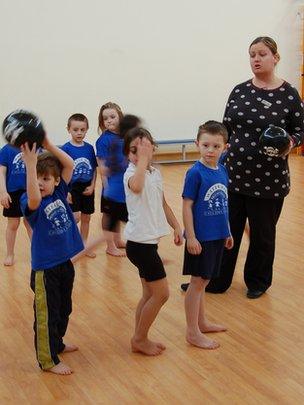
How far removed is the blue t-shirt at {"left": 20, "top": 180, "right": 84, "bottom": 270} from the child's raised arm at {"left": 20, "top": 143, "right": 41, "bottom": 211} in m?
0.13

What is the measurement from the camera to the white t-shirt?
2.55 m

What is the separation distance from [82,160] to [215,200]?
1.68 meters

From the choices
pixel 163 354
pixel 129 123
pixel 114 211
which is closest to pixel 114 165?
pixel 114 211

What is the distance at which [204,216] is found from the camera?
281 centimetres

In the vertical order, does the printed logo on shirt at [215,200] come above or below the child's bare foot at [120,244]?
above

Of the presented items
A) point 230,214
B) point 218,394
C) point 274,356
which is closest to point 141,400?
point 218,394

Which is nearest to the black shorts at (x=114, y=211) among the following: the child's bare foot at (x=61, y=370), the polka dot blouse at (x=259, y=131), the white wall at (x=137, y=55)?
the polka dot blouse at (x=259, y=131)

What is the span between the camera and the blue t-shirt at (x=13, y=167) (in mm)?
3879

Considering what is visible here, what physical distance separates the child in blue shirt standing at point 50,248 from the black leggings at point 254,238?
127 centimetres

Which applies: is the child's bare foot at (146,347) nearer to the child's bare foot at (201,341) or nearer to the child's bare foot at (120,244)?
the child's bare foot at (201,341)

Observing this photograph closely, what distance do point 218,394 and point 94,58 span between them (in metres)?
6.75

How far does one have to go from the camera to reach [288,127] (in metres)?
3.36

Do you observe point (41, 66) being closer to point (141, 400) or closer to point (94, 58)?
point (94, 58)

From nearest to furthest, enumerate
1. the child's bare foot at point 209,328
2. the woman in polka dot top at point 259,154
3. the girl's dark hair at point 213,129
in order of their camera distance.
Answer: the girl's dark hair at point 213,129 < the child's bare foot at point 209,328 < the woman in polka dot top at point 259,154
